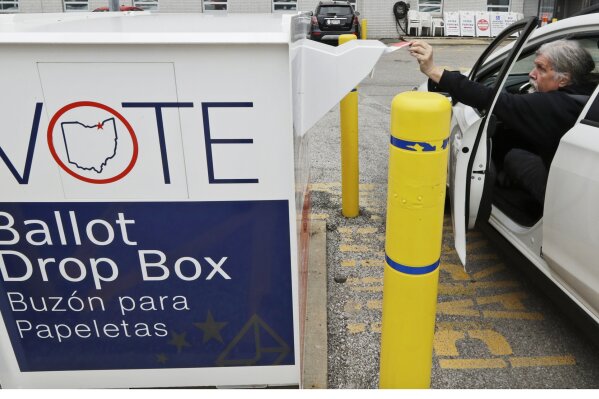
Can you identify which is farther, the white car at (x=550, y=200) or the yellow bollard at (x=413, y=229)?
the white car at (x=550, y=200)

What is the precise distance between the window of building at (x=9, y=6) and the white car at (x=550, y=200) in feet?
70.5

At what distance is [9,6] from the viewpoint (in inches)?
799

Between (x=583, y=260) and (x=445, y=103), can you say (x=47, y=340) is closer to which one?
(x=445, y=103)

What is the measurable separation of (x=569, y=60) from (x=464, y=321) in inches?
59.2

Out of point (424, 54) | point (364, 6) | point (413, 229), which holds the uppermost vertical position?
point (424, 54)

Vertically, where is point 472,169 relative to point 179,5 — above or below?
below

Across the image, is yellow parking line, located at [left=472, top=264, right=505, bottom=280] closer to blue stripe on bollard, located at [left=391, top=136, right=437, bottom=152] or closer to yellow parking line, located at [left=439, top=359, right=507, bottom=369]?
yellow parking line, located at [left=439, top=359, right=507, bottom=369]

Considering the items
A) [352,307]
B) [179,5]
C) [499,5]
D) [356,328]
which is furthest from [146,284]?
[499,5]

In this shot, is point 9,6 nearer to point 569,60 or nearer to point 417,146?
point 569,60

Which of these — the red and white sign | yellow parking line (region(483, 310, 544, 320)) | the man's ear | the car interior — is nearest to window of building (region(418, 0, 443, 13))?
the red and white sign

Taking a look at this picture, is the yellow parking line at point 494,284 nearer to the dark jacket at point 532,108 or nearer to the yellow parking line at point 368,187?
the dark jacket at point 532,108

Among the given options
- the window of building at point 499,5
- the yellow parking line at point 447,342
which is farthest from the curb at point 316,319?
the window of building at point 499,5

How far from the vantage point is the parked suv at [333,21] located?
53.6 feet

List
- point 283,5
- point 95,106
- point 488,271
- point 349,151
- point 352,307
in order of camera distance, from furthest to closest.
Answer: point 283,5
point 349,151
point 488,271
point 352,307
point 95,106
